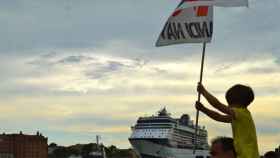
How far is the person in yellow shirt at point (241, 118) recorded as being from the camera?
6559mm

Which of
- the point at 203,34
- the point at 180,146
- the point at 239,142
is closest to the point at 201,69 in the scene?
the point at 203,34

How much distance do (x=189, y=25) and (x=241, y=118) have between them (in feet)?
6.85

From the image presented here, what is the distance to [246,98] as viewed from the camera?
6598mm

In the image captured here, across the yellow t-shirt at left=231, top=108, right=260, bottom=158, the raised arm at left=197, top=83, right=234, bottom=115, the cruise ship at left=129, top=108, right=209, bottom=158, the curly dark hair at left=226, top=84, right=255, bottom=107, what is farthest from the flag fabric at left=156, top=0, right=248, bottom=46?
the cruise ship at left=129, top=108, right=209, bottom=158

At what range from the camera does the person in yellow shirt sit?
6.56 metres

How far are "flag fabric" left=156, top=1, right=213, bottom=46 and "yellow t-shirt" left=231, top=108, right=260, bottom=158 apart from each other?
181 centimetres

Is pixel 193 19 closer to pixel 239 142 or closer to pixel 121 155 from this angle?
pixel 239 142

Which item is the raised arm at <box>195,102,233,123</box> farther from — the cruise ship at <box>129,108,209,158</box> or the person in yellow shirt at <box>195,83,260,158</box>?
the cruise ship at <box>129,108,209,158</box>

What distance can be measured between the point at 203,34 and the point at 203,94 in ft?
4.81

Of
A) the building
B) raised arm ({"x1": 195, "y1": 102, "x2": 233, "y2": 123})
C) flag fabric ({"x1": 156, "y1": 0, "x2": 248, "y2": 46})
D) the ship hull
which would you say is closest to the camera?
raised arm ({"x1": 195, "y1": 102, "x2": 233, "y2": 123})

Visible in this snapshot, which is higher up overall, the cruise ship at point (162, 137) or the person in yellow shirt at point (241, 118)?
the cruise ship at point (162, 137)

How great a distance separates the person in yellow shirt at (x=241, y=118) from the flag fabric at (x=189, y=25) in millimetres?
1724

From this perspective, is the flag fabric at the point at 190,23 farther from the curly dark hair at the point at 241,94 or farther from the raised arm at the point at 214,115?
the curly dark hair at the point at 241,94

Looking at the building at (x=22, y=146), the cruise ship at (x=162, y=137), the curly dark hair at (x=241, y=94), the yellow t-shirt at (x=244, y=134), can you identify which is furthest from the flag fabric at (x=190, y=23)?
the building at (x=22, y=146)
